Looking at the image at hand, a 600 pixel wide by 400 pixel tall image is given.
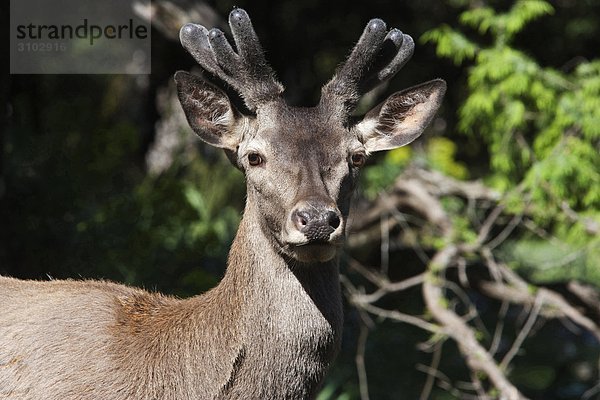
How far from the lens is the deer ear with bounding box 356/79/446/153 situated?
5.08 meters

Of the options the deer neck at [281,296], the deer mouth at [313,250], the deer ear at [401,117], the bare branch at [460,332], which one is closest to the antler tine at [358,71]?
the deer ear at [401,117]

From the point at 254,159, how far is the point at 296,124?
0.86 feet

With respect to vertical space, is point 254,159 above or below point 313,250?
above

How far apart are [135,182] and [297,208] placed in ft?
20.9

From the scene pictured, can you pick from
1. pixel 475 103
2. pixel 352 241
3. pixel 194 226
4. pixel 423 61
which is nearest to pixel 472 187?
pixel 475 103

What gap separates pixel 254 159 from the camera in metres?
4.61

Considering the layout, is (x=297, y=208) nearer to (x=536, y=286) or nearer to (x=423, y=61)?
(x=536, y=286)

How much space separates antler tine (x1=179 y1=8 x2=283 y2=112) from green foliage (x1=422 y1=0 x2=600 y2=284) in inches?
132

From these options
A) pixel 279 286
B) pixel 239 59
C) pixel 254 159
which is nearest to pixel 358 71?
pixel 239 59

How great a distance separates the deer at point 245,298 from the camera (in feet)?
14.5

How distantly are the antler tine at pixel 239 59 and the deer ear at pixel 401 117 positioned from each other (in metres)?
0.56

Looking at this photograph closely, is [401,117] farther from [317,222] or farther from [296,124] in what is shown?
[317,222]

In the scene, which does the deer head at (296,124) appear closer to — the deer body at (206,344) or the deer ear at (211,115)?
the deer ear at (211,115)

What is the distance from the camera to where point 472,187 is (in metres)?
8.62
